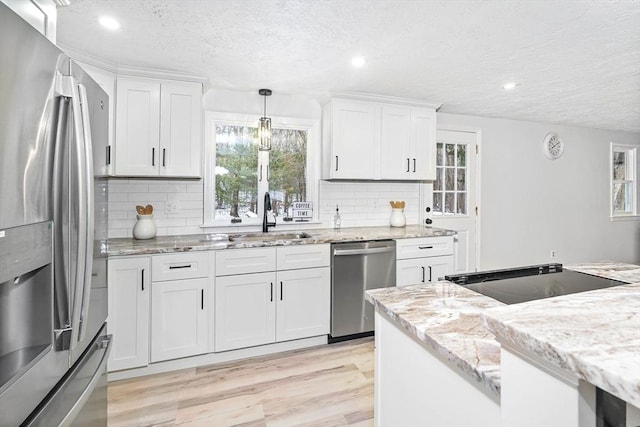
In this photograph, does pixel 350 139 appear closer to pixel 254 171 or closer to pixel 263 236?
pixel 254 171

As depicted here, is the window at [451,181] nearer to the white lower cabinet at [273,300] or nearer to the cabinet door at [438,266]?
the cabinet door at [438,266]

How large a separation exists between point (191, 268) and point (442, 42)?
240cm

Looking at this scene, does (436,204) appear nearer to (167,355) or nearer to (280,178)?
(280,178)

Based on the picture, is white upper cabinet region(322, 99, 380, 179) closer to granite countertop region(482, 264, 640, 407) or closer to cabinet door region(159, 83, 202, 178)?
cabinet door region(159, 83, 202, 178)

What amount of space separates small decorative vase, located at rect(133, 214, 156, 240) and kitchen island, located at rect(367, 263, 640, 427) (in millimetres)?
2195

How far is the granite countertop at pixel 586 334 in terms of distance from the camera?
0.45 meters

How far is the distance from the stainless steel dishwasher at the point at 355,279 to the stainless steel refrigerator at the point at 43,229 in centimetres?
193

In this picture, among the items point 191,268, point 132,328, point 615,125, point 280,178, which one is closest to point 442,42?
point 280,178

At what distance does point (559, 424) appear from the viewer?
55 centimetres

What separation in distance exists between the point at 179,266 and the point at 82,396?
130 cm

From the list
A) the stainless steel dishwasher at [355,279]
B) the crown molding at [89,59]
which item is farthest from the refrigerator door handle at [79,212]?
the stainless steel dishwasher at [355,279]

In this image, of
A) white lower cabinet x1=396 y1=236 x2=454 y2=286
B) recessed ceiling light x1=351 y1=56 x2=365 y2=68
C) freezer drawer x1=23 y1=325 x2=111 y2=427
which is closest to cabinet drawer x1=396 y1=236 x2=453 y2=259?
white lower cabinet x1=396 y1=236 x2=454 y2=286

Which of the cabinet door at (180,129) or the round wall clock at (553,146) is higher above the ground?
the round wall clock at (553,146)

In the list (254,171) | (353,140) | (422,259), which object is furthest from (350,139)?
(422,259)
